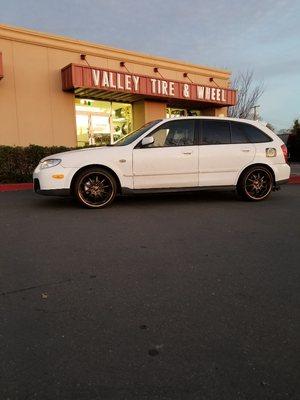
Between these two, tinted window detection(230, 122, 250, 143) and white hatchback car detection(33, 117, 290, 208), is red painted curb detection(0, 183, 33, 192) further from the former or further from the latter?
tinted window detection(230, 122, 250, 143)

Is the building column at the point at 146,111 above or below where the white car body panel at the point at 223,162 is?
above

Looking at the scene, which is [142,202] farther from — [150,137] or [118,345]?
[118,345]

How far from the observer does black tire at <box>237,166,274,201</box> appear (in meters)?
7.64

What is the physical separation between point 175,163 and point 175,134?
0.59 m

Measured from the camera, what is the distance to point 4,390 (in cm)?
202

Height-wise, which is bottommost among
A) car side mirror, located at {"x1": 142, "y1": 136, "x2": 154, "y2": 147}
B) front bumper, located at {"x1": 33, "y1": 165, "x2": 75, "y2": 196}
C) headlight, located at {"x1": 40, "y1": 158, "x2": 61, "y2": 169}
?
front bumper, located at {"x1": 33, "y1": 165, "x2": 75, "y2": 196}

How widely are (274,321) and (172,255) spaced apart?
162 centimetres

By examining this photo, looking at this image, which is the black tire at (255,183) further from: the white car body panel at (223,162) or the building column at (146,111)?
the building column at (146,111)

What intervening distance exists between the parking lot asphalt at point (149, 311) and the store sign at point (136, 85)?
9352 mm

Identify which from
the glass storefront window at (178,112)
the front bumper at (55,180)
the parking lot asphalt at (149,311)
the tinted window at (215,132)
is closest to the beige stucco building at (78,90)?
the glass storefront window at (178,112)

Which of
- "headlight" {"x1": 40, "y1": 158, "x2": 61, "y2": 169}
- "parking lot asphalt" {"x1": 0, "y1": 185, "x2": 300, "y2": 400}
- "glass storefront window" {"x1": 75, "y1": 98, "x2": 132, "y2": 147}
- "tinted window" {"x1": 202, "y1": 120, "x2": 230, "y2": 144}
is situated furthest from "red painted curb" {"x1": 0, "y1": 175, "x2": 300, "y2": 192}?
"glass storefront window" {"x1": 75, "y1": 98, "x2": 132, "y2": 147}

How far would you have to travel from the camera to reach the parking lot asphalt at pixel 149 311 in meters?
2.10

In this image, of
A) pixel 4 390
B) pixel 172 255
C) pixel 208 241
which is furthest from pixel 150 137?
pixel 4 390

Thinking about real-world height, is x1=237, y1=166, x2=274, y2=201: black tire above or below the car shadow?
above
